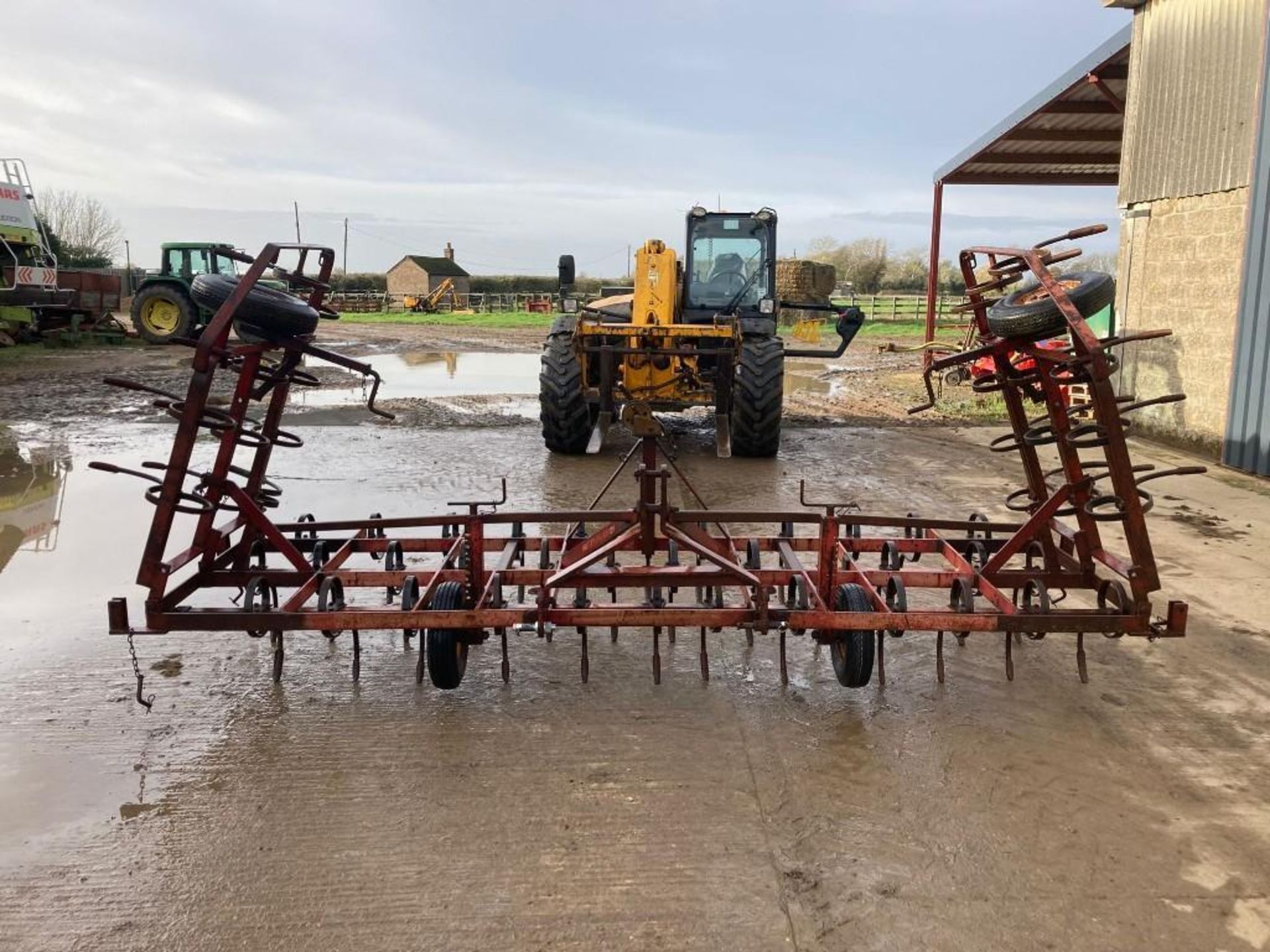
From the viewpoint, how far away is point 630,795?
325 centimetres

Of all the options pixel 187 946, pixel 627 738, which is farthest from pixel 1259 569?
pixel 187 946

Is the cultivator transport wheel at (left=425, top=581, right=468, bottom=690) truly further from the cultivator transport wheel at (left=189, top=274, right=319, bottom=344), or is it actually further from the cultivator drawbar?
the cultivator transport wheel at (left=189, top=274, right=319, bottom=344)

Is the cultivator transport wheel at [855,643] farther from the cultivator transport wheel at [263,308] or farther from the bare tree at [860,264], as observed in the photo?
the bare tree at [860,264]

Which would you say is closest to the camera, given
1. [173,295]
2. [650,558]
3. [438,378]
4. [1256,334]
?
[650,558]

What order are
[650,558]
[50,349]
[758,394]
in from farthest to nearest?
[50,349], [758,394], [650,558]

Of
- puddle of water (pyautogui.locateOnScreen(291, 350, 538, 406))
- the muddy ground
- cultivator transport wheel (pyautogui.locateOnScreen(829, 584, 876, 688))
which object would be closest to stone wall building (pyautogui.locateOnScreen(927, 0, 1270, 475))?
the muddy ground

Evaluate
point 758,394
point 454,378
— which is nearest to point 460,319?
point 454,378

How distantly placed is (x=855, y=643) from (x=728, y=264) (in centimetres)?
738

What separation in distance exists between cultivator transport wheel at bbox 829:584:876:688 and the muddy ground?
0.11 meters

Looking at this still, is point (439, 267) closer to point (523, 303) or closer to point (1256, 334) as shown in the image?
point (523, 303)

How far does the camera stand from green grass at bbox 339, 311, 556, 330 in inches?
1437

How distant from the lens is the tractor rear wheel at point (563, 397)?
9.38m

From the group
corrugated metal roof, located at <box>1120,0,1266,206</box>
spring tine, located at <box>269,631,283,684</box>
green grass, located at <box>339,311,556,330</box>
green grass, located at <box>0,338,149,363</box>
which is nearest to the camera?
spring tine, located at <box>269,631,283,684</box>

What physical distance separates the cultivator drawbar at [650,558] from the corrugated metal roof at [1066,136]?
9625mm
